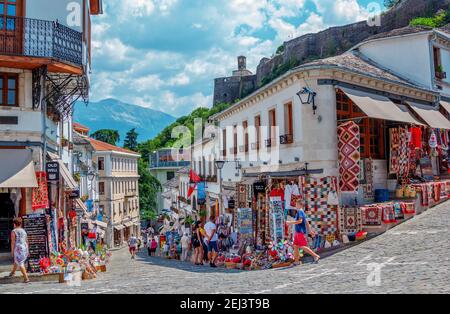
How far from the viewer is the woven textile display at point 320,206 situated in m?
15.4

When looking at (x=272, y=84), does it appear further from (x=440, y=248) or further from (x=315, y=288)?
(x=315, y=288)

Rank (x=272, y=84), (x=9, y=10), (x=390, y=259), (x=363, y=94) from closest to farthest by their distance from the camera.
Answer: (x=390, y=259) < (x=9, y=10) < (x=363, y=94) < (x=272, y=84)

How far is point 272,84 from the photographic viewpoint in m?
19.0

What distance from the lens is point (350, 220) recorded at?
49.6ft

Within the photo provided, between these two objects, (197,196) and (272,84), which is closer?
(272,84)

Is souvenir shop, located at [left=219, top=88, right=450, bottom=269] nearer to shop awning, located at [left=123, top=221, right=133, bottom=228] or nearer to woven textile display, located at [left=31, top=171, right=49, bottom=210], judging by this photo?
woven textile display, located at [left=31, top=171, right=49, bottom=210]

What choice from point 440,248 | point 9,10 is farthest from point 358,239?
point 9,10

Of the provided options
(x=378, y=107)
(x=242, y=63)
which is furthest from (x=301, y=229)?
(x=242, y=63)

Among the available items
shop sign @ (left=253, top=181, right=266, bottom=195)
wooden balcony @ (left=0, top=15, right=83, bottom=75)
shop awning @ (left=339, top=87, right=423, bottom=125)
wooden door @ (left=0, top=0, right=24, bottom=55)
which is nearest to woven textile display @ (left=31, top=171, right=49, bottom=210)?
wooden balcony @ (left=0, top=15, right=83, bottom=75)

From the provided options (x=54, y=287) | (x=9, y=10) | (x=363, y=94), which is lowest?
(x=54, y=287)

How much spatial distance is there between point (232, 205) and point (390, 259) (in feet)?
36.7

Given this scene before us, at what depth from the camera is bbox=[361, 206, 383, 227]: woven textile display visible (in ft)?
49.6

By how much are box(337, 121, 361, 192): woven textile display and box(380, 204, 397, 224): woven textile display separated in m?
1.08

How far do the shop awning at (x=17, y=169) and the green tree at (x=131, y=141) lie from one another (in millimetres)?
89793
